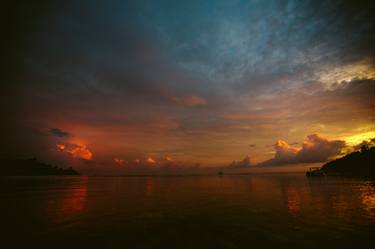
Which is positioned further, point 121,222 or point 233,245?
point 121,222

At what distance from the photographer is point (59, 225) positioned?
21625 mm

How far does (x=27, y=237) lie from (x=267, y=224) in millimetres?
25191

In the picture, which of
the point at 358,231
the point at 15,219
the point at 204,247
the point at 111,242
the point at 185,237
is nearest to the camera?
the point at 204,247

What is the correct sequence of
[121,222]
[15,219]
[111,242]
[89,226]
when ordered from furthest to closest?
[15,219] < [121,222] < [89,226] < [111,242]

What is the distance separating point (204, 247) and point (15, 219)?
1033 inches

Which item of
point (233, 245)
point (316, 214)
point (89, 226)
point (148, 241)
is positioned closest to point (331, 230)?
point (316, 214)

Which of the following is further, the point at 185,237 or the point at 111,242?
the point at 185,237

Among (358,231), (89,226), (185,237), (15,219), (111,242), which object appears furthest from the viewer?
(15,219)

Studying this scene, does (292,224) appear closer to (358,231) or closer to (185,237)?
(358,231)

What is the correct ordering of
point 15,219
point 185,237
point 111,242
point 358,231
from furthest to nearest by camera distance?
point 15,219 < point 358,231 < point 185,237 < point 111,242

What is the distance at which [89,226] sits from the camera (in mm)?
21188

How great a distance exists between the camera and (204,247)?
1520cm

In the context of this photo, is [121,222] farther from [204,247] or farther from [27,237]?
[204,247]

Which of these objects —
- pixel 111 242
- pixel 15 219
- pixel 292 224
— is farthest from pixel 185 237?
pixel 15 219
